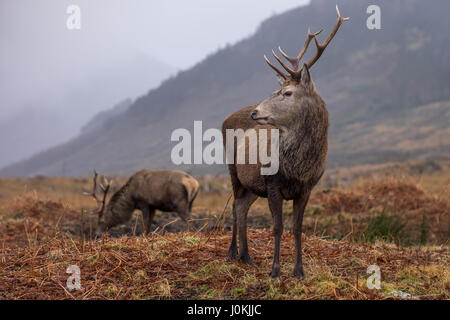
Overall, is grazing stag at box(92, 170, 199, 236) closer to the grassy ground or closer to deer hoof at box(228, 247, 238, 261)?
the grassy ground

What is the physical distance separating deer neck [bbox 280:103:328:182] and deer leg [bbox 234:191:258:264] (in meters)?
1.19

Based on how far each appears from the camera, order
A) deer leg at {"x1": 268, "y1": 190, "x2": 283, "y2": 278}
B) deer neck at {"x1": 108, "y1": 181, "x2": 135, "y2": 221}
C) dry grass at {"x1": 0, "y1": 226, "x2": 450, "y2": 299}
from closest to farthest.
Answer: dry grass at {"x1": 0, "y1": 226, "x2": 450, "y2": 299} < deer leg at {"x1": 268, "y1": 190, "x2": 283, "y2": 278} < deer neck at {"x1": 108, "y1": 181, "x2": 135, "y2": 221}

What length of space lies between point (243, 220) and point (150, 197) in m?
7.14

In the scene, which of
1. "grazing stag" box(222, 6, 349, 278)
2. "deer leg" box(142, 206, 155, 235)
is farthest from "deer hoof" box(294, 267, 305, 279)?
"deer leg" box(142, 206, 155, 235)

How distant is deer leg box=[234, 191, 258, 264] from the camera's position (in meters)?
6.02

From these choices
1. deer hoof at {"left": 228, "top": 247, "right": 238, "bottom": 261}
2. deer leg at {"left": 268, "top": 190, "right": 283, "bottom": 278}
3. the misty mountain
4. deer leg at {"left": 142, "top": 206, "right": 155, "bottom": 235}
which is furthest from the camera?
the misty mountain

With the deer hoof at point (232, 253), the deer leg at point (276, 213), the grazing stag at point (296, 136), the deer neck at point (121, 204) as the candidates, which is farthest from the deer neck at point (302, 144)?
the deer neck at point (121, 204)

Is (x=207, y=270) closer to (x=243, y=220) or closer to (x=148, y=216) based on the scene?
(x=243, y=220)

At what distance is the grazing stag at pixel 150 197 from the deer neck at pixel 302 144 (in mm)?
7869

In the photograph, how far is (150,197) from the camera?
13.0m

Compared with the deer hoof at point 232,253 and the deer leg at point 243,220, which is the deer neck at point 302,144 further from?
the deer hoof at point 232,253

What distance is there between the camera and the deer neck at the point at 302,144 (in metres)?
5.13

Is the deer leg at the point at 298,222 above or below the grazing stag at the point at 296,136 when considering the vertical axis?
below

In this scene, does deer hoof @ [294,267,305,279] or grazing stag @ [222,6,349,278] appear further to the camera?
deer hoof @ [294,267,305,279]
